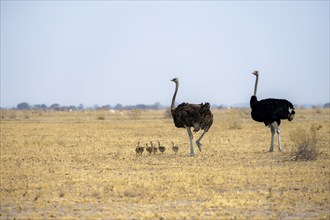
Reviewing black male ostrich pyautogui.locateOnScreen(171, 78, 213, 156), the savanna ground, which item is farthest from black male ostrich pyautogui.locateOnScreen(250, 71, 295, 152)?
black male ostrich pyautogui.locateOnScreen(171, 78, 213, 156)

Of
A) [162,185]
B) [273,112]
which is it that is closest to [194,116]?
[273,112]

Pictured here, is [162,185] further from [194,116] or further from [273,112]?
[273,112]

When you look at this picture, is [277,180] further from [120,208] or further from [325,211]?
[120,208]

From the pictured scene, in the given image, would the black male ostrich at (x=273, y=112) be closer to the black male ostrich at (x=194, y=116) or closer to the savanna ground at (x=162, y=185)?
the savanna ground at (x=162, y=185)

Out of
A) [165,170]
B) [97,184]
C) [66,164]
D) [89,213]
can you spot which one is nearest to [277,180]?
[165,170]

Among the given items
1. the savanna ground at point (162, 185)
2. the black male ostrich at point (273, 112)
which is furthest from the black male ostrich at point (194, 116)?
the black male ostrich at point (273, 112)

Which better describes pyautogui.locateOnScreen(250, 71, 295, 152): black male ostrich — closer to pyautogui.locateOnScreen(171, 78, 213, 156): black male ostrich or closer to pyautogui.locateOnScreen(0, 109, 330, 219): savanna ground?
pyautogui.locateOnScreen(0, 109, 330, 219): savanna ground

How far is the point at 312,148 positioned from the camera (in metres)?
17.6

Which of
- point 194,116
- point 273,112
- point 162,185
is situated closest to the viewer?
point 162,185

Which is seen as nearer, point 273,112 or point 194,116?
point 194,116

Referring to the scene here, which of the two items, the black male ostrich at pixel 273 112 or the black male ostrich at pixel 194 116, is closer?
the black male ostrich at pixel 194 116

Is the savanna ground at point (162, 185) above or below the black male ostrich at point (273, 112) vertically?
below

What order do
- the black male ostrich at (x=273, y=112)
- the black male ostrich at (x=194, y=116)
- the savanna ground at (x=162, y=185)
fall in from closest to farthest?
the savanna ground at (x=162, y=185), the black male ostrich at (x=194, y=116), the black male ostrich at (x=273, y=112)

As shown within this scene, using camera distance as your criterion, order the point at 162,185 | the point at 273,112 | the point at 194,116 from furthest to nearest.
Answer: the point at 273,112 < the point at 194,116 < the point at 162,185
